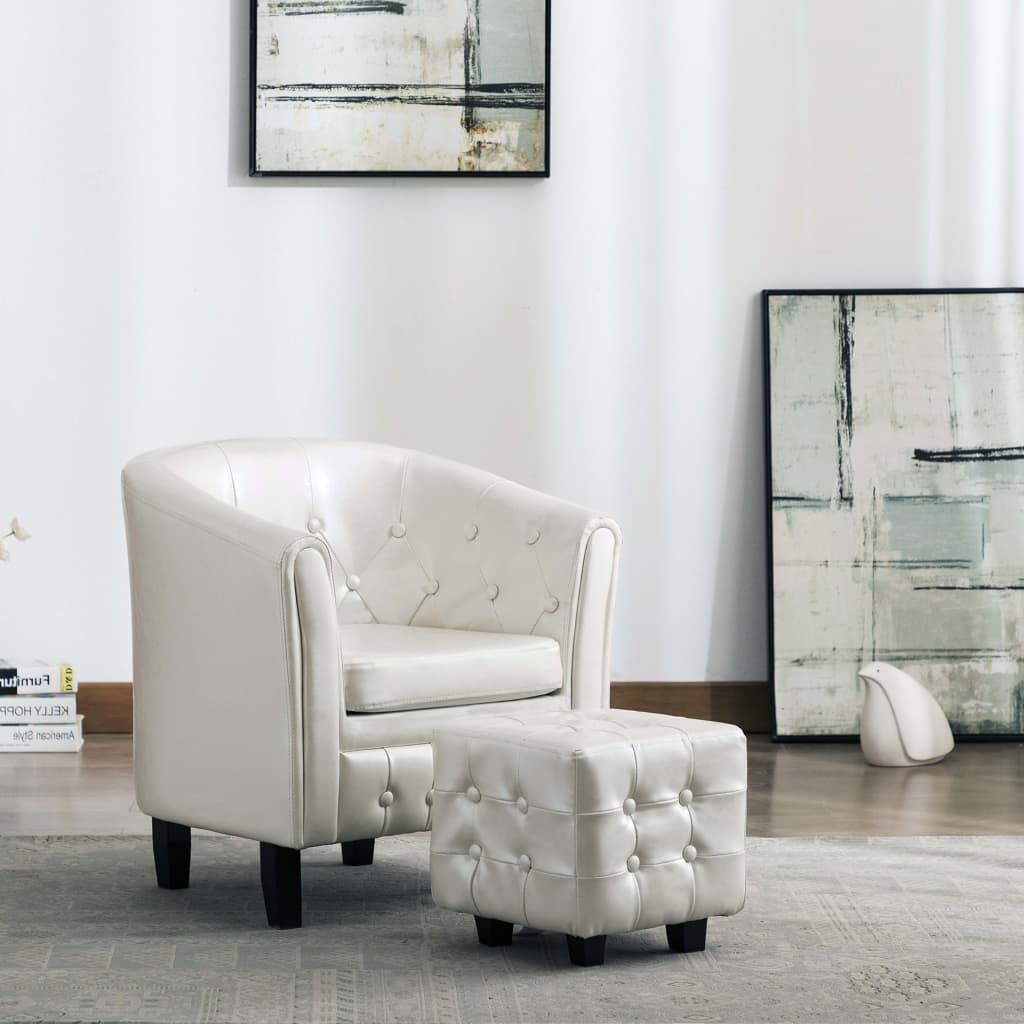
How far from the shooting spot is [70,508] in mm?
4066

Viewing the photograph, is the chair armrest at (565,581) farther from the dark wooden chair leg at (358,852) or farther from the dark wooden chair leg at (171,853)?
the dark wooden chair leg at (171,853)

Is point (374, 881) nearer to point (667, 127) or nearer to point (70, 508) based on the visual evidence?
point (70, 508)

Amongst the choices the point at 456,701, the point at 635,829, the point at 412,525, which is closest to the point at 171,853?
the point at 456,701

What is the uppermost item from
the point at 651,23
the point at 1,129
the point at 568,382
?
the point at 651,23

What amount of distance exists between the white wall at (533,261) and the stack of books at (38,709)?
0.21 meters

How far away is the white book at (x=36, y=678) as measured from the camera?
152 inches

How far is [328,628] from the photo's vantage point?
2.26 metres

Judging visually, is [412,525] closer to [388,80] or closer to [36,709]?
[36,709]

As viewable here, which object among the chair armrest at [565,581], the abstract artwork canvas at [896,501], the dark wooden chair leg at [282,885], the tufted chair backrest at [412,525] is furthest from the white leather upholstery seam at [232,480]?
the abstract artwork canvas at [896,501]

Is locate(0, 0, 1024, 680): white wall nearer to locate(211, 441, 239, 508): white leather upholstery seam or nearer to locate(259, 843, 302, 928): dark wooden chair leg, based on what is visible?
locate(211, 441, 239, 508): white leather upholstery seam

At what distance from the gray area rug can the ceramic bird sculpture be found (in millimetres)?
933

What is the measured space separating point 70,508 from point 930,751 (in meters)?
2.38

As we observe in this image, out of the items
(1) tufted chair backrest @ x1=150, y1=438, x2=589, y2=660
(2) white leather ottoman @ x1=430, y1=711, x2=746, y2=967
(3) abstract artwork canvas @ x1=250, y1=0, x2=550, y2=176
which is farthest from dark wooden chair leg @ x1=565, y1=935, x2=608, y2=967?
(3) abstract artwork canvas @ x1=250, y1=0, x2=550, y2=176

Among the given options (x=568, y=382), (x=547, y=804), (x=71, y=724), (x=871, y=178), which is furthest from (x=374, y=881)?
(x=871, y=178)
